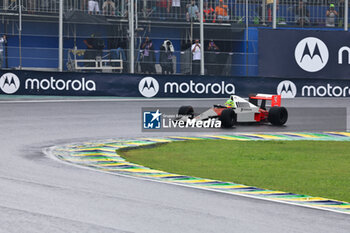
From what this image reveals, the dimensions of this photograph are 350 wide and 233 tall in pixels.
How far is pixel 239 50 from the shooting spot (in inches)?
1020

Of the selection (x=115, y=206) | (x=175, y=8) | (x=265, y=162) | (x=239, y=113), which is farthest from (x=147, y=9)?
(x=115, y=206)

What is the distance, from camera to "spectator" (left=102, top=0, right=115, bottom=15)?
2569 centimetres

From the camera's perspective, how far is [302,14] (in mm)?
27125

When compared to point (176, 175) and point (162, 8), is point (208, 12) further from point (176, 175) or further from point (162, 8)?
point (176, 175)

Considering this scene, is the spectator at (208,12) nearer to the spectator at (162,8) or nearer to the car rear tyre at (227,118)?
the spectator at (162,8)

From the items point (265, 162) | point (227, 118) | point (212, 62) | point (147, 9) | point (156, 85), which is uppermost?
point (147, 9)

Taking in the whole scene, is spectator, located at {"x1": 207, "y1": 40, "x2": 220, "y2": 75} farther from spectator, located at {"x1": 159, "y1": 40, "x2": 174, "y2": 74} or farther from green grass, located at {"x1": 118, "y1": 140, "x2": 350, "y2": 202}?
green grass, located at {"x1": 118, "y1": 140, "x2": 350, "y2": 202}

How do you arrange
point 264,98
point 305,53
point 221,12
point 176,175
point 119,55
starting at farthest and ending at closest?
point 305,53
point 221,12
point 119,55
point 264,98
point 176,175

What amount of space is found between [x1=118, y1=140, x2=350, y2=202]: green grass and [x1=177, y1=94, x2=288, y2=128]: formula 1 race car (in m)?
2.33

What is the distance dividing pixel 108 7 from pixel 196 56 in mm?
3710

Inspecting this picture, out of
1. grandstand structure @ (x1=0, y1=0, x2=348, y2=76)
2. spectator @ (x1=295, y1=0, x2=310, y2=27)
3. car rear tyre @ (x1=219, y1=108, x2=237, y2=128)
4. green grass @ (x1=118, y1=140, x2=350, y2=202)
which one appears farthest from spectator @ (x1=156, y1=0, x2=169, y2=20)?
green grass @ (x1=118, y1=140, x2=350, y2=202)

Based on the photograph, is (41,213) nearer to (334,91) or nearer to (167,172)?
(167,172)

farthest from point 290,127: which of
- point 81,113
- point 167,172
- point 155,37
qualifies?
point 155,37

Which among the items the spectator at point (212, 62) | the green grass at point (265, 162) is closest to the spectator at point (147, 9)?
the spectator at point (212, 62)
